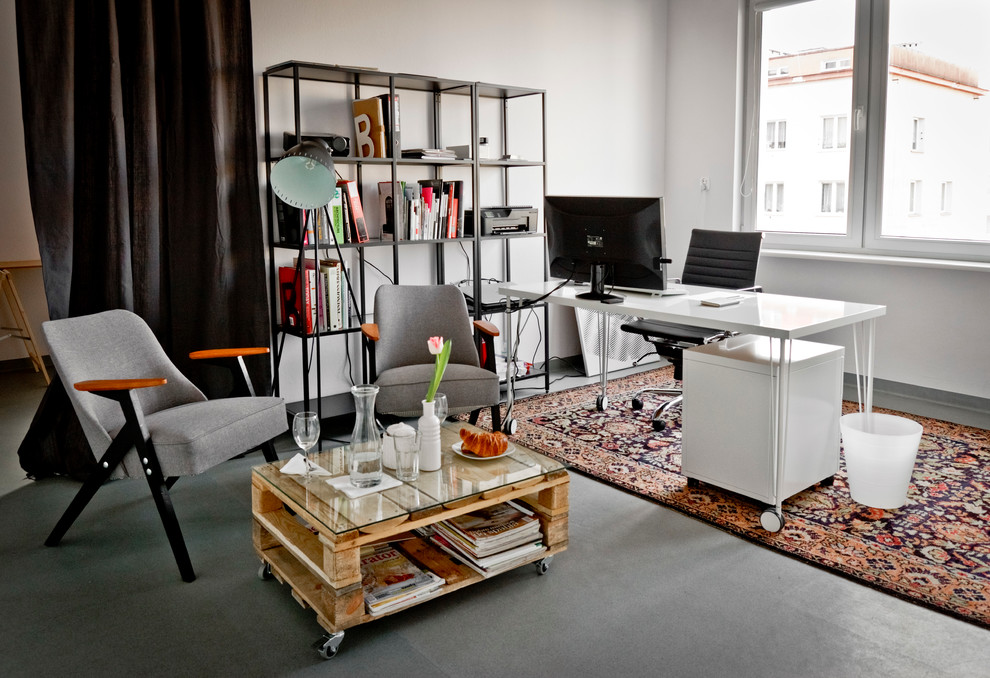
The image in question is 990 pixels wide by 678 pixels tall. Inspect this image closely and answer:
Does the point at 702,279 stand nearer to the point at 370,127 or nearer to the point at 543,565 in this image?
the point at 370,127

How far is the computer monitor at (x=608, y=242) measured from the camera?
3.40m

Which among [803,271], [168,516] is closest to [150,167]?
[168,516]

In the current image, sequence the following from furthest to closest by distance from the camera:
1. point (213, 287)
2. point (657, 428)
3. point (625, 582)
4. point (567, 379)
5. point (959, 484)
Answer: point (567, 379)
point (657, 428)
point (213, 287)
point (959, 484)
point (625, 582)

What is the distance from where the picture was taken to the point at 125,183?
3510 millimetres

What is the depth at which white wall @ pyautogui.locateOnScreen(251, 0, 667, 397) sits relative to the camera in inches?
170

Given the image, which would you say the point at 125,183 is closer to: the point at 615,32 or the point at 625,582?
the point at 625,582

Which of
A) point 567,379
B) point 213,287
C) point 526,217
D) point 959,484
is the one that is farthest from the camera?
point 567,379

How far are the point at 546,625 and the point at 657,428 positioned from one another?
1.95 meters

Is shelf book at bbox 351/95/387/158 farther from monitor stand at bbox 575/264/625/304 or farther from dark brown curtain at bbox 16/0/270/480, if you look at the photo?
monitor stand at bbox 575/264/625/304

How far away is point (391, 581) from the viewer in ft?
7.86

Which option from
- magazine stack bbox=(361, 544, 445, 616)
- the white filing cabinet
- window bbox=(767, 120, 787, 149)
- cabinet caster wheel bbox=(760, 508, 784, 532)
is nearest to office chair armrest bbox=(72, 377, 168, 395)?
magazine stack bbox=(361, 544, 445, 616)

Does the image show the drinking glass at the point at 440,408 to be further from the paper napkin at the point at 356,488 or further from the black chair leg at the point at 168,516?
the black chair leg at the point at 168,516

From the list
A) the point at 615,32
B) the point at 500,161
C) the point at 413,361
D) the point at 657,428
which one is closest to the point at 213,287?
the point at 413,361

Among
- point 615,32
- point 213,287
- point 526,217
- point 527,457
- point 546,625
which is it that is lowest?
point 546,625
